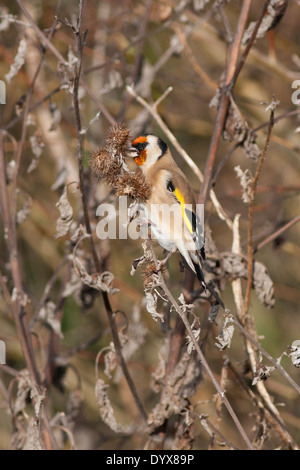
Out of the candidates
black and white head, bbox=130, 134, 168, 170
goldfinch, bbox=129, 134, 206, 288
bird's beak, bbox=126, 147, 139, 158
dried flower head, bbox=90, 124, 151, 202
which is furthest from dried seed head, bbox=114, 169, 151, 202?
black and white head, bbox=130, 134, 168, 170

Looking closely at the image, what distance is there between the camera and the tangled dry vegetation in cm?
240

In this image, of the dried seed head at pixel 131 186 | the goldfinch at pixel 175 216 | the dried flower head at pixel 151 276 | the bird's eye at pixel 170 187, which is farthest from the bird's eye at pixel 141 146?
the dried flower head at pixel 151 276

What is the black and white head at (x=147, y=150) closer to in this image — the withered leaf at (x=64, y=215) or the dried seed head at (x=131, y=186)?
the withered leaf at (x=64, y=215)

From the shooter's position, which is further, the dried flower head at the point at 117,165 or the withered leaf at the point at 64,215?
the withered leaf at the point at 64,215

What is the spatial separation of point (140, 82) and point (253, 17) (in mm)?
1302

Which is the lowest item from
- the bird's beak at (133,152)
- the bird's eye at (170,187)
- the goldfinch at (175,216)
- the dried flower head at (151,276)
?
the dried flower head at (151,276)

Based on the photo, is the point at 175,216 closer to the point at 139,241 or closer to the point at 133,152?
the point at 133,152

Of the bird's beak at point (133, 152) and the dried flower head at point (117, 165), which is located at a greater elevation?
the bird's beak at point (133, 152)

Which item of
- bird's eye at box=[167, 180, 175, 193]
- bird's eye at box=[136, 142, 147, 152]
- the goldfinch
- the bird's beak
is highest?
bird's eye at box=[136, 142, 147, 152]

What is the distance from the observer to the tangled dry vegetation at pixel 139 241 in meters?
2.40

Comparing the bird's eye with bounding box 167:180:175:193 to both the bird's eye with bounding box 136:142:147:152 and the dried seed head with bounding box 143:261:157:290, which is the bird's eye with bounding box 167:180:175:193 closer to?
the bird's eye with bounding box 136:142:147:152

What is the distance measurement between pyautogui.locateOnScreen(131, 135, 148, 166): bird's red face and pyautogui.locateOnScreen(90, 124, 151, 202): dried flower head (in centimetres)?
69

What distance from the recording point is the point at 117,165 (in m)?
1.83

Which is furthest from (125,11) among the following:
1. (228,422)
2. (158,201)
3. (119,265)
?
(228,422)
